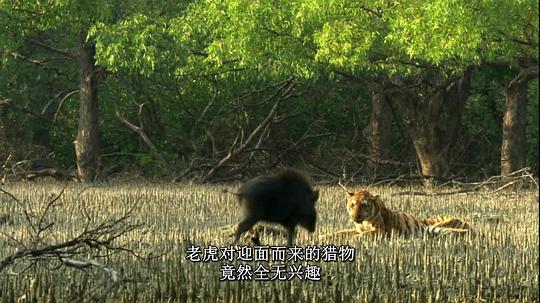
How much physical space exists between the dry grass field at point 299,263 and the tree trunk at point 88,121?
9.17m

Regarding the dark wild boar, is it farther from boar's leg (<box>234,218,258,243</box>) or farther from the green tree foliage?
the green tree foliage

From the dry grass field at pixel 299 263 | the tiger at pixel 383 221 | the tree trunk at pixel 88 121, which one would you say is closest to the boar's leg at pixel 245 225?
the dry grass field at pixel 299 263

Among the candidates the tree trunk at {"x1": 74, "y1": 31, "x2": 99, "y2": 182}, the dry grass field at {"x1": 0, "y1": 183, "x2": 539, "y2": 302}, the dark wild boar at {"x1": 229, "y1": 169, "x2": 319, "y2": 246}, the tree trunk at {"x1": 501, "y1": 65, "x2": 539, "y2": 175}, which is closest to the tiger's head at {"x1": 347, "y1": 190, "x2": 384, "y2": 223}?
the dry grass field at {"x1": 0, "y1": 183, "x2": 539, "y2": 302}

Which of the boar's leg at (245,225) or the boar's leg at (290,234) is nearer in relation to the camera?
the boar's leg at (245,225)

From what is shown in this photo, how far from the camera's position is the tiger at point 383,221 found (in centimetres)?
1361

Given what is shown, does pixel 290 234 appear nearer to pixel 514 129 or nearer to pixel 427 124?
pixel 427 124

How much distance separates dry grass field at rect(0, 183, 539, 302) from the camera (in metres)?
8.96

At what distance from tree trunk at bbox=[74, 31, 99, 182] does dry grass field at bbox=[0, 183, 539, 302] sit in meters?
9.17

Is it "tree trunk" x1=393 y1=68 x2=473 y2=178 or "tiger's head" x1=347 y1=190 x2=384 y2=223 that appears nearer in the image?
"tiger's head" x1=347 y1=190 x2=384 y2=223

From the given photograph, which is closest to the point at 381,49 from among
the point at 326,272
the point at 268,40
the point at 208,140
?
the point at 268,40

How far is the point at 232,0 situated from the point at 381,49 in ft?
10.8

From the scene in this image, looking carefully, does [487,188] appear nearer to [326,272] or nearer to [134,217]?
[134,217]

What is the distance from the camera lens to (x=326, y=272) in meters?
10.1

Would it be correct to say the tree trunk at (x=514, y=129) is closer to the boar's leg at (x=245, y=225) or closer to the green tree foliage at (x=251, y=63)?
the green tree foliage at (x=251, y=63)
